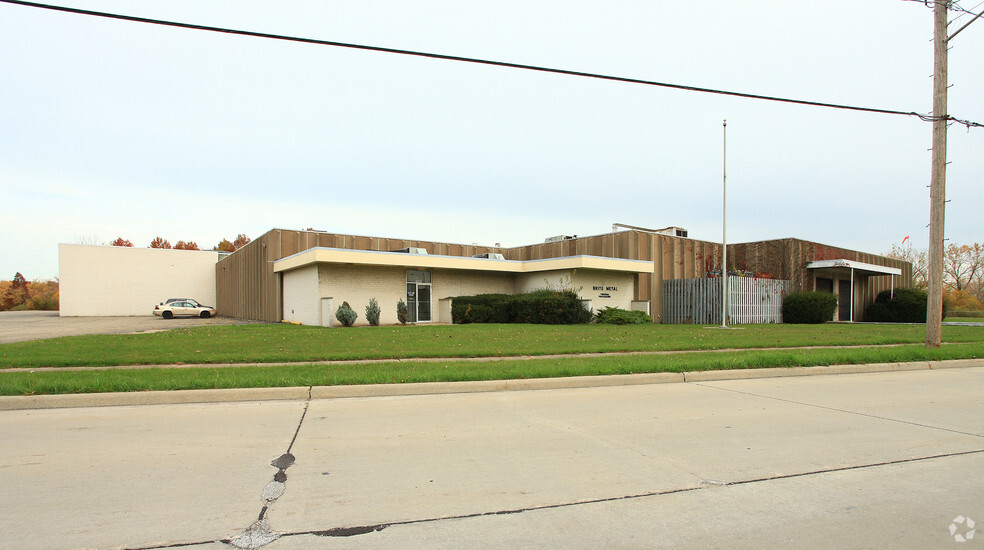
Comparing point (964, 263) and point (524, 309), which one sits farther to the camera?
point (964, 263)

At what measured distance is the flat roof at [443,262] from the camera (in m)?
25.2

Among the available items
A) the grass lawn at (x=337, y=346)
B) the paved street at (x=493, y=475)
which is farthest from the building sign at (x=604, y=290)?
the paved street at (x=493, y=475)

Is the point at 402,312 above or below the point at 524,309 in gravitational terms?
below

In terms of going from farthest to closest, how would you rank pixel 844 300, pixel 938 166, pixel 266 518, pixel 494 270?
pixel 844 300
pixel 494 270
pixel 938 166
pixel 266 518

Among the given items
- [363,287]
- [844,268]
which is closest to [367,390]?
[363,287]

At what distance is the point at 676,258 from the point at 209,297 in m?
42.1

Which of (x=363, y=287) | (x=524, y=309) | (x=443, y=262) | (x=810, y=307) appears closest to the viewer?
(x=363, y=287)

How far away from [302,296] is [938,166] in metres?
25.1

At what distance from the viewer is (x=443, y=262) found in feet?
94.6

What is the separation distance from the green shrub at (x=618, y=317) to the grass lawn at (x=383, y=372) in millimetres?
14590

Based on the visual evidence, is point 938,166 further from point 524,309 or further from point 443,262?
point 443,262

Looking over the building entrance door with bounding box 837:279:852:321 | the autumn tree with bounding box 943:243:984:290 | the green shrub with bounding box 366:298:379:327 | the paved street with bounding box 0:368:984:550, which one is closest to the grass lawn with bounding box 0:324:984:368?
the paved street with bounding box 0:368:984:550

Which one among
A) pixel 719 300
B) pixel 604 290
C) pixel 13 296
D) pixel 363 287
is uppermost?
pixel 363 287

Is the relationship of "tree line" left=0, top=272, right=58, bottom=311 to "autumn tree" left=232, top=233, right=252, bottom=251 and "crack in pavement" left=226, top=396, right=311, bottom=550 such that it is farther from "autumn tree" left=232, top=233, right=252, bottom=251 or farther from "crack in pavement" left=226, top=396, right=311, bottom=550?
"crack in pavement" left=226, top=396, right=311, bottom=550
